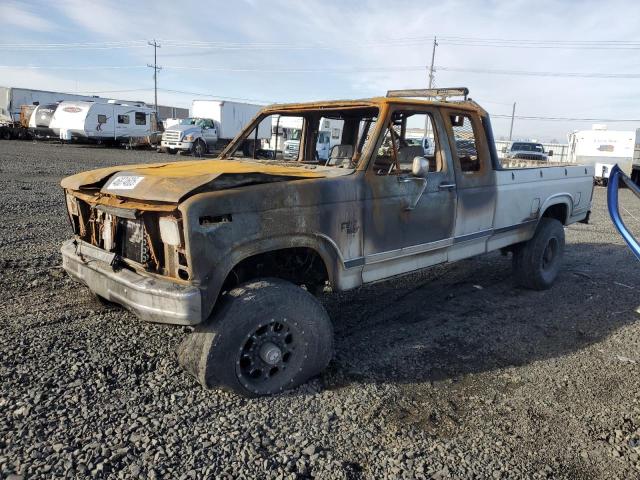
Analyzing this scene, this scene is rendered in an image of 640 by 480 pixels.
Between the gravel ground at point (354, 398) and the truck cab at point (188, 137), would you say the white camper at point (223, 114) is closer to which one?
the truck cab at point (188, 137)

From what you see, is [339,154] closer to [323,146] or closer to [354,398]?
[323,146]

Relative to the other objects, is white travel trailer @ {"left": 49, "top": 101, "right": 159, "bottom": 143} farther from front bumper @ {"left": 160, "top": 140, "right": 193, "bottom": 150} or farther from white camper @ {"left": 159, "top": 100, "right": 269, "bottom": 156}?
front bumper @ {"left": 160, "top": 140, "right": 193, "bottom": 150}

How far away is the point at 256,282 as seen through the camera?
10.7ft

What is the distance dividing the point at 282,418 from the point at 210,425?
0.43 meters

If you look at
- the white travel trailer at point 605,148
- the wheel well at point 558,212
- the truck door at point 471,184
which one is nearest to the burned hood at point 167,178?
the truck door at point 471,184

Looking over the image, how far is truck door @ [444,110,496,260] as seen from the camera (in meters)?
4.54

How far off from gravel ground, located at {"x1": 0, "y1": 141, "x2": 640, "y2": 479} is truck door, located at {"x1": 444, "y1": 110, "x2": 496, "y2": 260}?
779 mm

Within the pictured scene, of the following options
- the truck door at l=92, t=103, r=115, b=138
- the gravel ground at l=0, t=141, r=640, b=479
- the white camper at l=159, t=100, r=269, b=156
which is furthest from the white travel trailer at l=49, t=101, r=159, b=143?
the gravel ground at l=0, t=141, r=640, b=479

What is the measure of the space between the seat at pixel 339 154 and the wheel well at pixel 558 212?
288 centimetres

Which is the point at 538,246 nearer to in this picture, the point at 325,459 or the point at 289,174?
the point at 289,174

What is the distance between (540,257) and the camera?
5.73m

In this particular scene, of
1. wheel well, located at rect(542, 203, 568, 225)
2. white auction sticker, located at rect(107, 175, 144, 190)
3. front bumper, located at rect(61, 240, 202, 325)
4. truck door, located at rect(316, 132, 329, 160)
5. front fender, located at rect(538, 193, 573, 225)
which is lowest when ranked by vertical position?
front bumper, located at rect(61, 240, 202, 325)

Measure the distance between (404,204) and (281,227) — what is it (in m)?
1.20

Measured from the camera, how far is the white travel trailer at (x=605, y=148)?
21453mm
